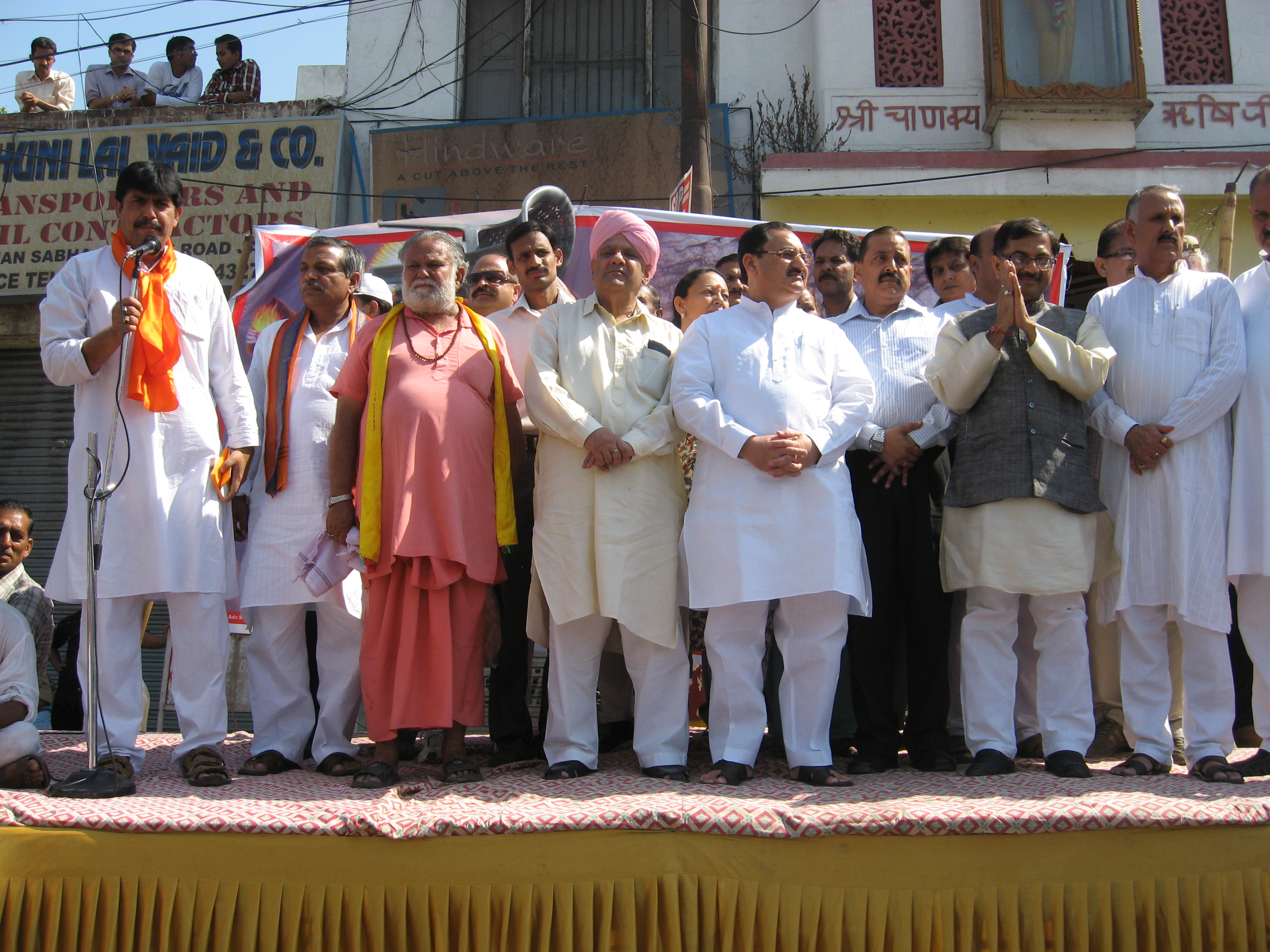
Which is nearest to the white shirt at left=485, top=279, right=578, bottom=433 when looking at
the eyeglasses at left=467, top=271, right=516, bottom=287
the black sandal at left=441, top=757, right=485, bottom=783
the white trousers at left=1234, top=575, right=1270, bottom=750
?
the eyeglasses at left=467, top=271, right=516, bottom=287

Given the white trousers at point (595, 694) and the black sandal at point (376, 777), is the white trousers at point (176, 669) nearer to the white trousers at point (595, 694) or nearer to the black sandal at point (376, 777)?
the black sandal at point (376, 777)


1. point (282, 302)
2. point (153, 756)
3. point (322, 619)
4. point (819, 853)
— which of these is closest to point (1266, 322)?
point (819, 853)

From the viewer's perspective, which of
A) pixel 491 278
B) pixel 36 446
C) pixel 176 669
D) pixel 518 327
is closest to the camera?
pixel 176 669

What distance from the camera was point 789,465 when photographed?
3115 mm

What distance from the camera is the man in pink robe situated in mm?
3174

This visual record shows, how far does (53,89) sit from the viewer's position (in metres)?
9.59

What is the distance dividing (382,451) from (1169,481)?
2.41 metres

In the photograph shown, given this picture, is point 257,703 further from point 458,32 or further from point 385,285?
point 458,32

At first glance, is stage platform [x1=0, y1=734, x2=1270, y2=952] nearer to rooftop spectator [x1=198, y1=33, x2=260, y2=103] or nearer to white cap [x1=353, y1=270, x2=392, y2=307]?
white cap [x1=353, y1=270, x2=392, y2=307]

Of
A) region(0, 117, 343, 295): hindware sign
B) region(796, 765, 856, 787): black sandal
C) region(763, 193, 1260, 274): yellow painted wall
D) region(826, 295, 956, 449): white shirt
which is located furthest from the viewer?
region(0, 117, 343, 295): hindware sign

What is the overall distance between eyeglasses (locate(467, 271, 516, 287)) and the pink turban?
0.93 metres

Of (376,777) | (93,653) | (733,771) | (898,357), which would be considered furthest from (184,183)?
(733,771)

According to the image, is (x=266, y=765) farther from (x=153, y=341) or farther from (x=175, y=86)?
(x=175, y=86)

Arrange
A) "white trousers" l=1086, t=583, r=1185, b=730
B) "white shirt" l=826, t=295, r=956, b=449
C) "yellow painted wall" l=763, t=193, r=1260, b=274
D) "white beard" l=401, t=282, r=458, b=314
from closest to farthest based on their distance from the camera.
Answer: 1. "white beard" l=401, t=282, r=458, b=314
2. "white shirt" l=826, t=295, r=956, b=449
3. "white trousers" l=1086, t=583, r=1185, b=730
4. "yellow painted wall" l=763, t=193, r=1260, b=274
